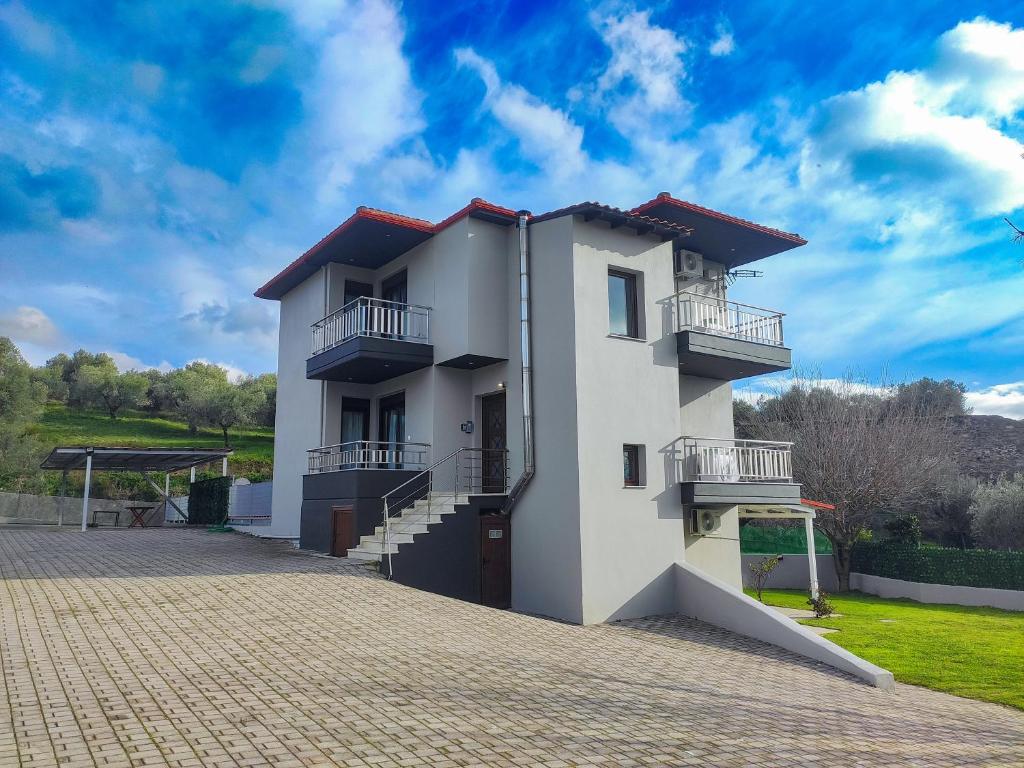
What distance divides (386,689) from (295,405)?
48.6 ft

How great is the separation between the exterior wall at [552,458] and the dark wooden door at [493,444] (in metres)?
1.17

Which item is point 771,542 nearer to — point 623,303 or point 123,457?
point 623,303

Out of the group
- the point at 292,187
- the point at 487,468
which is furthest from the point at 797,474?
the point at 292,187

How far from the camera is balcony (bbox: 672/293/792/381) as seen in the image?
1605 centimetres

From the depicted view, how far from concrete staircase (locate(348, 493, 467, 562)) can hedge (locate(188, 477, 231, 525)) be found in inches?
486

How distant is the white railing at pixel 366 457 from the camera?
16719 mm

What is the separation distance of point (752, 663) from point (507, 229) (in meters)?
10.4

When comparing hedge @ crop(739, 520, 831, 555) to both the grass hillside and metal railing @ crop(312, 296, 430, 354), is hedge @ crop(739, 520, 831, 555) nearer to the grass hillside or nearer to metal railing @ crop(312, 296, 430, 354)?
metal railing @ crop(312, 296, 430, 354)

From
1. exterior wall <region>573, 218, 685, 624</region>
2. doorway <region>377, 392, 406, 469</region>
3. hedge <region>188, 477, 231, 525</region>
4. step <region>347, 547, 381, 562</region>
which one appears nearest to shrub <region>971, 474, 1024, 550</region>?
exterior wall <region>573, 218, 685, 624</region>

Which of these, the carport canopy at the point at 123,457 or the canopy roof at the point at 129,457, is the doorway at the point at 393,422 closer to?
the carport canopy at the point at 123,457

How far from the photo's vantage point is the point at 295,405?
2075 cm

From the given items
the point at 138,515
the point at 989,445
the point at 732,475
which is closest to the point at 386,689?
the point at 732,475

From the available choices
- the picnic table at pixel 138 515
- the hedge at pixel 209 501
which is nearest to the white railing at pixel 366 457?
the hedge at pixel 209 501

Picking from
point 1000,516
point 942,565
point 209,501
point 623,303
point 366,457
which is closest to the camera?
point 623,303
